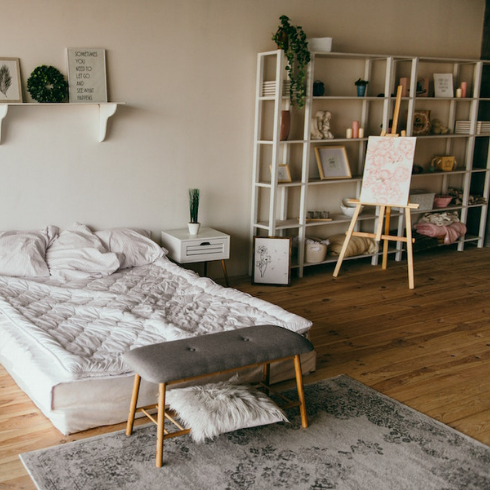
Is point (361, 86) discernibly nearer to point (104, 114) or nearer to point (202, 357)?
point (104, 114)

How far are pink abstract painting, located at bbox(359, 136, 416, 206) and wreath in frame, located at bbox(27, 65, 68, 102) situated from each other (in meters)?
2.59

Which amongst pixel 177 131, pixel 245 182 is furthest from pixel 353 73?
pixel 177 131

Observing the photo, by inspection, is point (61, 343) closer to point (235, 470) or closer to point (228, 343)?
point (228, 343)

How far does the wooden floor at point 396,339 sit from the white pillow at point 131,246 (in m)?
0.83

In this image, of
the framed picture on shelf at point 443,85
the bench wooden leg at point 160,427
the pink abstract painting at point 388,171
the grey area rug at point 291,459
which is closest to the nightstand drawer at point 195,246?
the pink abstract painting at point 388,171

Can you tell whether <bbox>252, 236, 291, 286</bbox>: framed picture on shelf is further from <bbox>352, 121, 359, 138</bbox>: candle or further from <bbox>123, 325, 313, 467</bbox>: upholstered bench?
<bbox>123, 325, 313, 467</bbox>: upholstered bench

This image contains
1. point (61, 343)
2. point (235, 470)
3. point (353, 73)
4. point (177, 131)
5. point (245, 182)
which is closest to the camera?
point (235, 470)

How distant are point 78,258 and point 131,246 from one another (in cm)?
44

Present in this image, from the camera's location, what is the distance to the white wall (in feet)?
14.3

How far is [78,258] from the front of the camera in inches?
169

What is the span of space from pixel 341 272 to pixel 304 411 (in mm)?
2913

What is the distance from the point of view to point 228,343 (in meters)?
2.70

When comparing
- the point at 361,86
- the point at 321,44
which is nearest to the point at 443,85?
the point at 361,86

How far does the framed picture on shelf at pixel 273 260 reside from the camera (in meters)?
5.15
